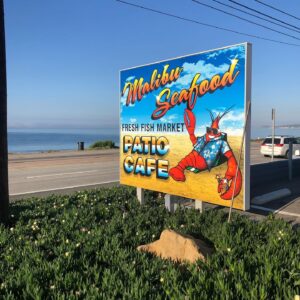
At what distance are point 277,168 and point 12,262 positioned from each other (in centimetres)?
1625

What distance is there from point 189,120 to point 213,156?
2.75 ft

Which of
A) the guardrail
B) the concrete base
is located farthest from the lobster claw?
the guardrail

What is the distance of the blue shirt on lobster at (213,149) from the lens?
21.8 feet

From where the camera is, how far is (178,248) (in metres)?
4.78

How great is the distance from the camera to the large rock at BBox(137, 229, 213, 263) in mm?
4586

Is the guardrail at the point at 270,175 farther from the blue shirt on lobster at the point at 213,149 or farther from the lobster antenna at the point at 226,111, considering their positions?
the lobster antenna at the point at 226,111

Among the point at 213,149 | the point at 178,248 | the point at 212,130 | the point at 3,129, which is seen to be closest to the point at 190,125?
the point at 212,130

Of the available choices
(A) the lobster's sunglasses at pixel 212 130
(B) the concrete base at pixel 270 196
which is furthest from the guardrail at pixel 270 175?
(A) the lobster's sunglasses at pixel 212 130

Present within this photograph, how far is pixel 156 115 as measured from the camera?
26.2ft

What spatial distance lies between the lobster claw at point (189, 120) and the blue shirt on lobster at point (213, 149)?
0.25m

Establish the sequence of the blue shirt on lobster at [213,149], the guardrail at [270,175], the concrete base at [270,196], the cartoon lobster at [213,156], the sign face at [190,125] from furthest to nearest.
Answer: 1. the guardrail at [270,175]
2. the concrete base at [270,196]
3. the blue shirt on lobster at [213,149]
4. the cartoon lobster at [213,156]
5. the sign face at [190,125]

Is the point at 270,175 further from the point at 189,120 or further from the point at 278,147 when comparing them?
the point at 278,147

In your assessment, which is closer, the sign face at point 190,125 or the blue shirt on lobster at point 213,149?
the sign face at point 190,125

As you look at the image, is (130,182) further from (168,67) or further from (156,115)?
(168,67)
